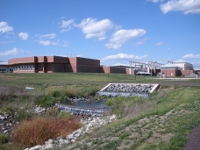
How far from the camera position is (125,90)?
31094mm

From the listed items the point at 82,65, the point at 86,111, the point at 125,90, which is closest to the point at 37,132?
the point at 86,111

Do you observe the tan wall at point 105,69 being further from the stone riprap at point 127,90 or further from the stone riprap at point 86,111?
the stone riprap at point 86,111

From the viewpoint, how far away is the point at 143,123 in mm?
9445

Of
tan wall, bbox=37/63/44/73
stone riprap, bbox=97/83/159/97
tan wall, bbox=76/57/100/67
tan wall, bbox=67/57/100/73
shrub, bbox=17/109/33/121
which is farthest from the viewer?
tan wall, bbox=76/57/100/67

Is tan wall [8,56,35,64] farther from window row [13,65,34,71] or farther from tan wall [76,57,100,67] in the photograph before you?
tan wall [76,57,100,67]

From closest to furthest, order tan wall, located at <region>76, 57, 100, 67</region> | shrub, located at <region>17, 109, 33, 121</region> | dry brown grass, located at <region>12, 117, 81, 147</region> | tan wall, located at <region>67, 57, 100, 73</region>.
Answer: dry brown grass, located at <region>12, 117, 81, 147</region> < shrub, located at <region>17, 109, 33, 121</region> < tan wall, located at <region>67, 57, 100, 73</region> < tan wall, located at <region>76, 57, 100, 67</region>

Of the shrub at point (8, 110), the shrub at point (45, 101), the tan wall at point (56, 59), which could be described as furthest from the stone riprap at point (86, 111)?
the tan wall at point (56, 59)

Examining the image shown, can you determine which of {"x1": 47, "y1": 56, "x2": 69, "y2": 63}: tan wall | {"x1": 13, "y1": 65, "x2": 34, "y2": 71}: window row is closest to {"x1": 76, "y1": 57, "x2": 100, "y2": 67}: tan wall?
{"x1": 47, "y1": 56, "x2": 69, "y2": 63}: tan wall

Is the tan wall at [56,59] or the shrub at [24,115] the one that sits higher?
the tan wall at [56,59]

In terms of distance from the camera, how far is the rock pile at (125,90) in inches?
1145

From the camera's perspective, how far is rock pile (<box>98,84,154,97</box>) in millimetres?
29077

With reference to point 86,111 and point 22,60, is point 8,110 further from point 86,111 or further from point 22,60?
point 22,60

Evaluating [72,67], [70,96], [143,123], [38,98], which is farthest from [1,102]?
[72,67]

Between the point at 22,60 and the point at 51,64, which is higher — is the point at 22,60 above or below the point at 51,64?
above
